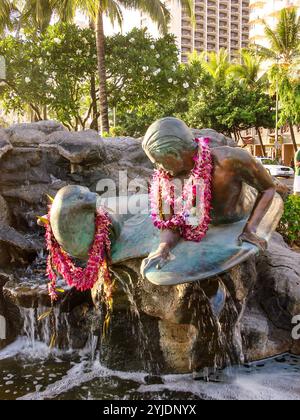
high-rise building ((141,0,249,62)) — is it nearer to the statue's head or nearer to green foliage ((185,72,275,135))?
green foliage ((185,72,275,135))

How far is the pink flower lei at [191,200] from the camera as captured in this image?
3.48 metres

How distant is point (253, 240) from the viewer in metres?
3.39

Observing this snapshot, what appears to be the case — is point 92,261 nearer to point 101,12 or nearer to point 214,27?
point 101,12

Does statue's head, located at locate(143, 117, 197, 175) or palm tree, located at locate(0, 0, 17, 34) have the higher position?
palm tree, located at locate(0, 0, 17, 34)

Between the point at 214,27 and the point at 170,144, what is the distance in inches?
3634

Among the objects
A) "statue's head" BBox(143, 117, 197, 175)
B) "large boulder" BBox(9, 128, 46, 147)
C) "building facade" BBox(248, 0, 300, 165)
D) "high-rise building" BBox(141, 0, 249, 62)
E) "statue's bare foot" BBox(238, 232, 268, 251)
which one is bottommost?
"statue's bare foot" BBox(238, 232, 268, 251)

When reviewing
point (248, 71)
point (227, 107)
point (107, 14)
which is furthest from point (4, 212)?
point (248, 71)

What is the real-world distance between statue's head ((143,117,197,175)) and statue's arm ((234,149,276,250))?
0.38m

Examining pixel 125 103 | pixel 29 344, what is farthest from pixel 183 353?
pixel 125 103

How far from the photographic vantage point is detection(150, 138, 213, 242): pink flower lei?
3.48 m

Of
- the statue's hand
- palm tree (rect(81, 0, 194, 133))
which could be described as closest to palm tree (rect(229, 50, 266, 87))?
palm tree (rect(81, 0, 194, 133))

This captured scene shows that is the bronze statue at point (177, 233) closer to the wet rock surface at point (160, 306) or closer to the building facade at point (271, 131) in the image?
the wet rock surface at point (160, 306)

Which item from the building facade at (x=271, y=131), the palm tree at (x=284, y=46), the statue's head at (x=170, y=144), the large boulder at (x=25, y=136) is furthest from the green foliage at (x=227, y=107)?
the statue's head at (x=170, y=144)

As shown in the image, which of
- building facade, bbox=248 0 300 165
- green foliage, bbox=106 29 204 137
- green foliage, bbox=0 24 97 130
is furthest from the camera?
building facade, bbox=248 0 300 165
